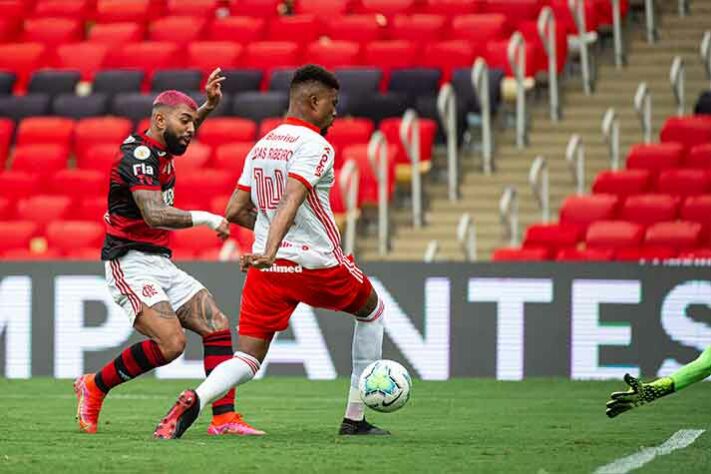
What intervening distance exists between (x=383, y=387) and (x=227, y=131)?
10754 mm

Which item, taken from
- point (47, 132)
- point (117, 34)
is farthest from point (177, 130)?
point (117, 34)

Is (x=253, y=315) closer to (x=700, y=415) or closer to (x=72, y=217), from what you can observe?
(x=700, y=415)

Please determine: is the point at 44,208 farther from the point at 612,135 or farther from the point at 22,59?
the point at 612,135

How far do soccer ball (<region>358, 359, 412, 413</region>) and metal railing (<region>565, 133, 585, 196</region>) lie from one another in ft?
29.6

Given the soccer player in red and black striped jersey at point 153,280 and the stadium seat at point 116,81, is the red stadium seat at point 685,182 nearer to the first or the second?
the stadium seat at point 116,81

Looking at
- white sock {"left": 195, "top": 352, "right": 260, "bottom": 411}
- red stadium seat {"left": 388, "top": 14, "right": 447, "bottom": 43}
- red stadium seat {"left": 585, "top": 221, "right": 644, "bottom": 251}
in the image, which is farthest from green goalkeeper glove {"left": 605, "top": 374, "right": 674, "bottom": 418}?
red stadium seat {"left": 388, "top": 14, "right": 447, "bottom": 43}

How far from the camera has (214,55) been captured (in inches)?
850

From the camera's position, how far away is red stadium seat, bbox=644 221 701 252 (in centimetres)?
1612

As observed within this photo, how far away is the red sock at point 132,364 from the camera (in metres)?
9.75

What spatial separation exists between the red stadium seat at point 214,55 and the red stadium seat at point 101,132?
1.82 m

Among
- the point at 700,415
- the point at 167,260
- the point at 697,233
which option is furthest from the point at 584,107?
the point at 167,260

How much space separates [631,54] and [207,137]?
584 centimetres

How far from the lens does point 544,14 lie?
19438mm

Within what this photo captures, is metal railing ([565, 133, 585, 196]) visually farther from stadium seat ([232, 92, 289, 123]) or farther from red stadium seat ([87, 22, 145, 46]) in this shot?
red stadium seat ([87, 22, 145, 46])
